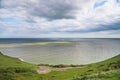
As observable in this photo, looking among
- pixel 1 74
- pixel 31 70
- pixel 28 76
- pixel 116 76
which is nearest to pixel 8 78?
pixel 1 74

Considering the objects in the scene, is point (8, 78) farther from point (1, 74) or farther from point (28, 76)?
point (28, 76)

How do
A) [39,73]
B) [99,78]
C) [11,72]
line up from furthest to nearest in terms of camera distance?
[39,73], [11,72], [99,78]

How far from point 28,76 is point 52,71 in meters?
7.90

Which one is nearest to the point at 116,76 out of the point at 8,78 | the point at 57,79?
the point at 57,79

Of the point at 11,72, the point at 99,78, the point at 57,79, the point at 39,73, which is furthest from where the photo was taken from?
the point at 39,73

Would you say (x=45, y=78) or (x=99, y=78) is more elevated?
(x=99, y=78)

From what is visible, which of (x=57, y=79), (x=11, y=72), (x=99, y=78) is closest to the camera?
(x=99, y=78)

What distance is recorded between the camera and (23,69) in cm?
5100

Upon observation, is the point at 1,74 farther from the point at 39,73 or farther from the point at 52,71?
the point at 52,71

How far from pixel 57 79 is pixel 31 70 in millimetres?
11663

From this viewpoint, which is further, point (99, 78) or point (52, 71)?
point (52, 71)

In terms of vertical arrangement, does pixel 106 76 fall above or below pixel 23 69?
above

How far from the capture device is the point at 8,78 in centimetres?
4381

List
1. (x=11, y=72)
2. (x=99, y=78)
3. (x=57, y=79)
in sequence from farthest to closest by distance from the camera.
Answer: (x=11, y=72) → (x=57, y=79) → (x=99, y=78)
